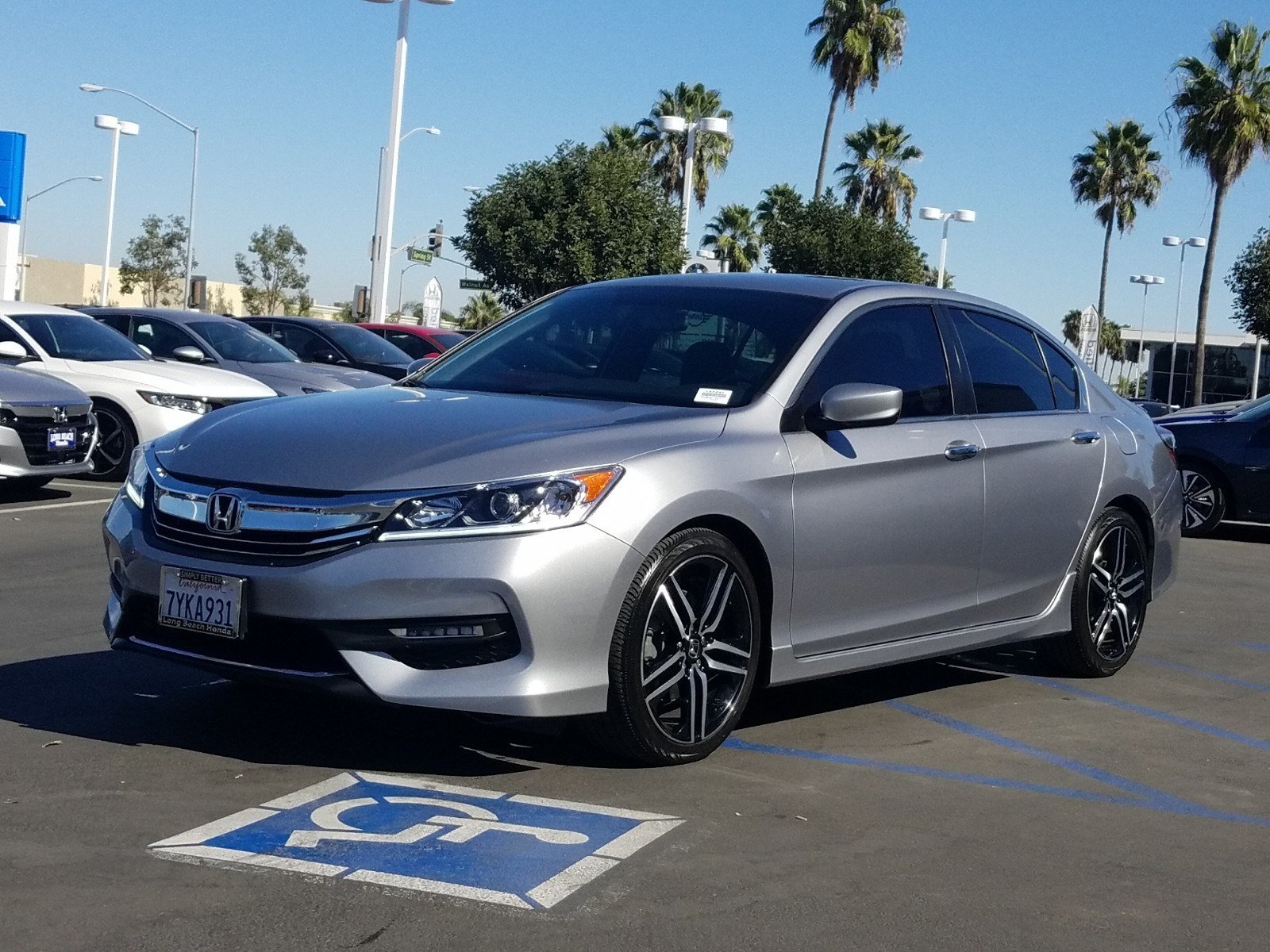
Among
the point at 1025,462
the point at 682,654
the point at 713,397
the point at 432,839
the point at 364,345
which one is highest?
the point at 364,345

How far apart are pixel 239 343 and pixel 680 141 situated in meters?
45.5

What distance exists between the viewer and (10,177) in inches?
1287

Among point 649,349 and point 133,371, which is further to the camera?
point 133,371

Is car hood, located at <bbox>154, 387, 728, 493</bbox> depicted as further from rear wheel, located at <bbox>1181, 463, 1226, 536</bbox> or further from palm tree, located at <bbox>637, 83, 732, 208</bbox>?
palm tree, located at <bbox>637, 83, 732, 208</bbox>

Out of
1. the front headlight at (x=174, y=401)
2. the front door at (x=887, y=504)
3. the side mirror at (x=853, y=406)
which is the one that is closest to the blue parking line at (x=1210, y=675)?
the front door at (x=887, y=504)

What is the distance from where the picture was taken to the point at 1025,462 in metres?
6.76

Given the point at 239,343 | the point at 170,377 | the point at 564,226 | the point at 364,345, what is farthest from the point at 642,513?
the point at 564,226

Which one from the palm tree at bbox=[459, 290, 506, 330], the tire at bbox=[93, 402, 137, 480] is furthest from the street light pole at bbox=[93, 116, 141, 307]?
the tire at bbox=[93, 402, 137, 480]

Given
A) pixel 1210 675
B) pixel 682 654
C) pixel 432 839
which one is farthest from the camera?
pixel 1210 675

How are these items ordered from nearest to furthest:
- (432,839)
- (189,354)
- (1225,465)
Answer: (432,839) → (1225,465) → (189,354)

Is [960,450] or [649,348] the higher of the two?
[649,348]

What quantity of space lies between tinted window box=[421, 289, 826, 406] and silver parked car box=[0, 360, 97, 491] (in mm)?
6672

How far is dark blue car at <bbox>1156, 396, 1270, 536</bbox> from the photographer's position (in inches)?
591

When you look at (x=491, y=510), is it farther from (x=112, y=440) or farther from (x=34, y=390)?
(x=112, y=440)
